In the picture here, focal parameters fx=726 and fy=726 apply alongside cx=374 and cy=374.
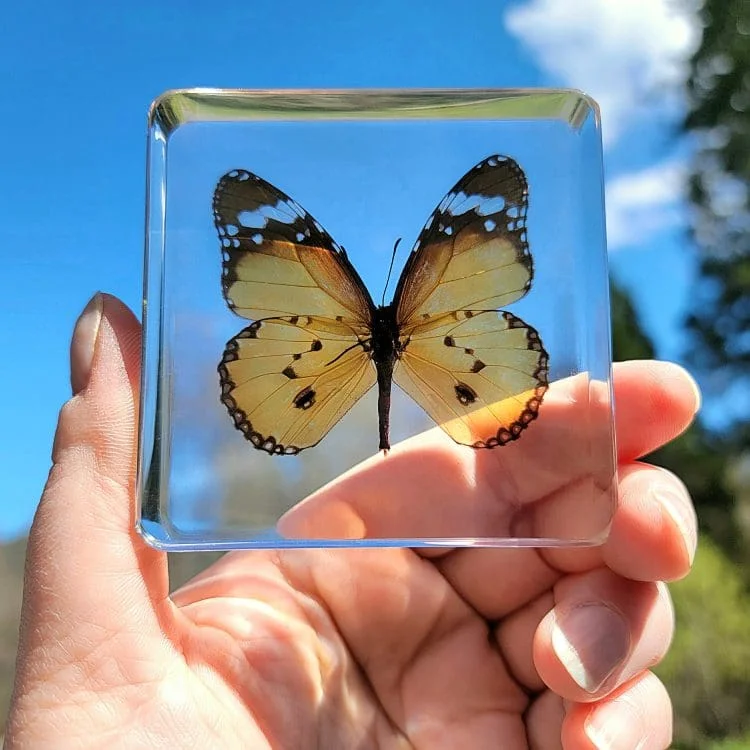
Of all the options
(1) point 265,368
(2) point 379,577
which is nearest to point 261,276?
(1) point 265,368

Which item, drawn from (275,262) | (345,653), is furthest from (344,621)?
(275,262)

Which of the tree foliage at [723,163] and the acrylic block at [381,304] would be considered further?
the tree foliage at [723,163]

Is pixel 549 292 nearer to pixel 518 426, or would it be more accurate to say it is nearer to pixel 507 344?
pixel 507 344

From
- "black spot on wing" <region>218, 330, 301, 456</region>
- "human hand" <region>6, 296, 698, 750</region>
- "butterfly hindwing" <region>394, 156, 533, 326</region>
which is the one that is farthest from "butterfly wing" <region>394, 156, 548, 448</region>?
"black spot on wing" <region>218, 330, 301, 456</region>

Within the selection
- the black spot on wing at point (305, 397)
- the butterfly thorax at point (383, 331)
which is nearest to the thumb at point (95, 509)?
the black spot on wing at point (305, 397)

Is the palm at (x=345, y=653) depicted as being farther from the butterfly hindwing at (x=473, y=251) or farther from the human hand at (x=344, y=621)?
the butterfly hindwing at (x=473, y=251)

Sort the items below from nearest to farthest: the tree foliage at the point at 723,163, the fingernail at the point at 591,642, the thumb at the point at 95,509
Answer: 1. the thumb at the point at 95,509
2. the fingernail at the point at 591,642
3. the tree foliage at the point at 723,163
